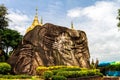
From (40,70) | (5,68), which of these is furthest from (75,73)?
(5,68)

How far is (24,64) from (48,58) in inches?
108

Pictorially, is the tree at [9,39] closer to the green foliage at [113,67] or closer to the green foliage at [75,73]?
the green foliage at [113,67]

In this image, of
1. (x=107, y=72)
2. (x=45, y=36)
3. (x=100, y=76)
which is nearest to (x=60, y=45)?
(x=45, y=36)

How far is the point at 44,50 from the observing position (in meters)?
30.4

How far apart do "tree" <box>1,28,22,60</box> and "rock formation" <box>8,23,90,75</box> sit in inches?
530

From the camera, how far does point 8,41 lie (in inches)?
1780

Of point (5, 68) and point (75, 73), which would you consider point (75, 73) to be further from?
point (5, 68)

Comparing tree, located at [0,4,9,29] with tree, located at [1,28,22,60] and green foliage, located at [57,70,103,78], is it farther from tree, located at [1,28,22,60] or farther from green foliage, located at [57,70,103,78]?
green foliage, located at [57,70,103,78]

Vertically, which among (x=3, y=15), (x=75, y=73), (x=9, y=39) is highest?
(x=3, y=15)

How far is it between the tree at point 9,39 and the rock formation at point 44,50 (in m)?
13.5

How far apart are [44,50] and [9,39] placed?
55.4 ft

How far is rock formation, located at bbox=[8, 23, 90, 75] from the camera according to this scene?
98.9 ft

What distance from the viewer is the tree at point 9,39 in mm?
44812

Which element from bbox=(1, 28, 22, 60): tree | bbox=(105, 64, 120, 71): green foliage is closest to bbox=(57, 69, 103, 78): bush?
bbox=(105, 64, 120, 71): green foliage
